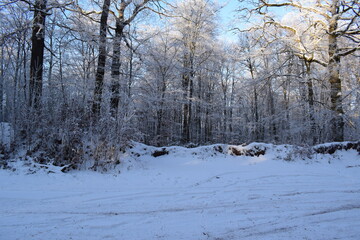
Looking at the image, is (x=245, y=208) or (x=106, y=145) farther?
(x=106, y=145)

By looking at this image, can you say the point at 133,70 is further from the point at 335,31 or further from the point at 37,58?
the point at 335,31

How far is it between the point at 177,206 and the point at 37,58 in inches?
311

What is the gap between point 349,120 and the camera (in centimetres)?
895

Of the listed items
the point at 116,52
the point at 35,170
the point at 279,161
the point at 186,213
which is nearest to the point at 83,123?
the point at 35,170

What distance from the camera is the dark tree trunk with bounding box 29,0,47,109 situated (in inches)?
255

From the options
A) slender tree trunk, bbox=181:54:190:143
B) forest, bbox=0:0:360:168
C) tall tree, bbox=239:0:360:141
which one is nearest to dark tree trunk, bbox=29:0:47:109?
forest, bbox=0:0:360:168

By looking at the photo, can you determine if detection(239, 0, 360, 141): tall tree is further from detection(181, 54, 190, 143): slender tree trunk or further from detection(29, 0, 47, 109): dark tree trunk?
detection(29, 0, 47, 109): dark tree trunk

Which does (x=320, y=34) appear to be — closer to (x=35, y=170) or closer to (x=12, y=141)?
(x=35, y=170)

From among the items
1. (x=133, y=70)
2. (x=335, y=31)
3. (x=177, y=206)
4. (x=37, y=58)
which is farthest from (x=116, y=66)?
(x=335, y=31)

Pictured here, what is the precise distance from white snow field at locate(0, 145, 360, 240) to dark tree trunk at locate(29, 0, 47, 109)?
2804 mm

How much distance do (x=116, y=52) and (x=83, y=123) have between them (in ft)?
13.3

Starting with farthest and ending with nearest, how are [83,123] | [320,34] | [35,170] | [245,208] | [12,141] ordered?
[320,34]
[83,123]
[12,141]
[35,170]
[245,208]

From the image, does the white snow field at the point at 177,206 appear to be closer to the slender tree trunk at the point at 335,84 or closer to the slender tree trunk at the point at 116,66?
the slender tree trunk at the point at 116,66

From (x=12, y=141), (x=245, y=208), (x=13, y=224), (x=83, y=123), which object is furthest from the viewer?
(x=83, y=123)
